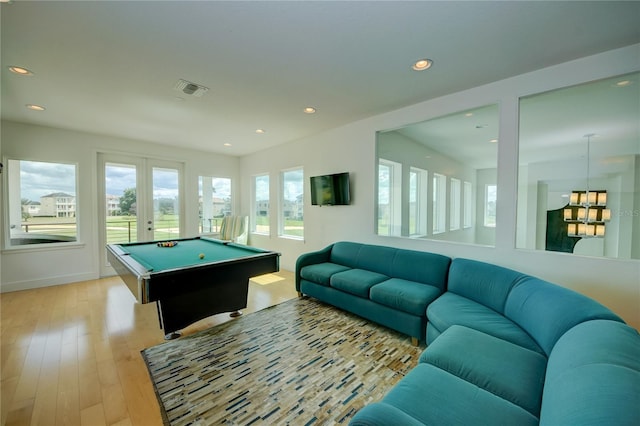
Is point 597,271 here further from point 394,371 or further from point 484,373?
point 394,371

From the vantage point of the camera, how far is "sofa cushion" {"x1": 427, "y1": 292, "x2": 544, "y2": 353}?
174cm

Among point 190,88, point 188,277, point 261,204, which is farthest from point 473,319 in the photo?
point 261,204

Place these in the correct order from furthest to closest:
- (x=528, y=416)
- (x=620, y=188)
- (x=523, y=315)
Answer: (x=620, y=188) < (x=523, y=315) < (x=528, y=416)

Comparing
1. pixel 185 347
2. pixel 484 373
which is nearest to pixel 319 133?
pixel 185 347

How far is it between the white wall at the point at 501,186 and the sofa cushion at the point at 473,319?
800mm

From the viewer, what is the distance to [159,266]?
2.43 metres

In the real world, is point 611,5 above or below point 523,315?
above

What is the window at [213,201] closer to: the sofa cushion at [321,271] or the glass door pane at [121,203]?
the glass door pane at [121,203]

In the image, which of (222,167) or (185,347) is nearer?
(185,347)

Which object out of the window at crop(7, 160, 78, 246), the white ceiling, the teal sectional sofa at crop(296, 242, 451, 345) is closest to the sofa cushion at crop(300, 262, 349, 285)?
the teal sectional sofa at crop(296, 242, 451, 345)

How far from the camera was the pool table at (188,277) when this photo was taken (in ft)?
7.13

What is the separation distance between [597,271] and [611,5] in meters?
2.04

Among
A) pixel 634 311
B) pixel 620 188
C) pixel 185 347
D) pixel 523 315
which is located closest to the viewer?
pixel 523 315

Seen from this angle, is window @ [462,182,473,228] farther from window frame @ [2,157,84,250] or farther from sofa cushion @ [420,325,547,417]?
window frame @ [2,157,84,250]
